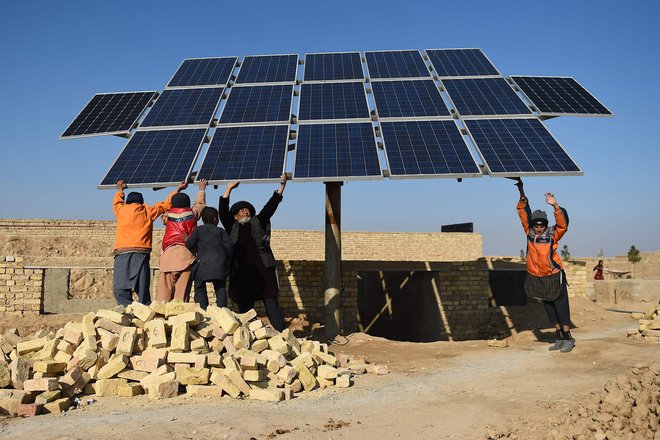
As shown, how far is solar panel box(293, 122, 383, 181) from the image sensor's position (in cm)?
748

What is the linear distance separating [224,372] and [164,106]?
5866mm

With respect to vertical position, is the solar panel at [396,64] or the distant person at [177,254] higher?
the solar panel at [396,64]

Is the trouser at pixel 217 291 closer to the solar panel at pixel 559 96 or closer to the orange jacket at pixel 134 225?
the orange jacket at pixel 134 225

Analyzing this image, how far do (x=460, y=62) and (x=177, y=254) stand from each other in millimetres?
A: 6848

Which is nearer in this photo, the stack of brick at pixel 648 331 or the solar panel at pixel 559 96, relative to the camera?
the stack of brick at pixel 648 331

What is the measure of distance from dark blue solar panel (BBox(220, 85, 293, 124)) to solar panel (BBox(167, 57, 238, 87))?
603 mm

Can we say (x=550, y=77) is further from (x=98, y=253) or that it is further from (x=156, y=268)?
(x=98, y=253)

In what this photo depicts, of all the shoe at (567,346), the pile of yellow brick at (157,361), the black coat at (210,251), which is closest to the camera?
the pile of yellow brick at (157,361)

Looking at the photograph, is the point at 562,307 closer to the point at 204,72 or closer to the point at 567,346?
the point at 567,346

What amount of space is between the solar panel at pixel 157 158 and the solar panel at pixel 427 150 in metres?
2.77

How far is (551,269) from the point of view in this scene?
7.37 metres

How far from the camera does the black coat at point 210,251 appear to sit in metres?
6.53

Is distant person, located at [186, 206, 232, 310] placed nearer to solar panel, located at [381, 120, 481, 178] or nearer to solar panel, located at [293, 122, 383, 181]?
solar panel, located at [293, 122, 383, 181]

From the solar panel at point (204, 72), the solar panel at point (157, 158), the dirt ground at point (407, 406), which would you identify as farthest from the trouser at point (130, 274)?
the solar panel at point (204, 72)
